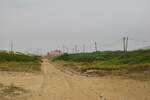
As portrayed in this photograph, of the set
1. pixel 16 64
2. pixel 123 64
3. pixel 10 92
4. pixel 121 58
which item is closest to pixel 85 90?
pixel 10 92

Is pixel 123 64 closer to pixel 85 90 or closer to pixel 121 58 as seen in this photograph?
pixel 121 58

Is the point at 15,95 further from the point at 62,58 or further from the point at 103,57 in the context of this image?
the point at 62,58

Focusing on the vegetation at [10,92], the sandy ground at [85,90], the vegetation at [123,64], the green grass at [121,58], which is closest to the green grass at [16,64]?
the vegetation at [123,64]

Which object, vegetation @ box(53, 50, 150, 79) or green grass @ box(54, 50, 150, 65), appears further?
green grass @ box(54, 50, 150, 65)

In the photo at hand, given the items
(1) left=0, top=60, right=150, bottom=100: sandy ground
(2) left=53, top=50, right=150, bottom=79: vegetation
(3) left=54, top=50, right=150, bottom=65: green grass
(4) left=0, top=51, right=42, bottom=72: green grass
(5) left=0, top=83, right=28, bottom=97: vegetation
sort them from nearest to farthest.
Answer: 1. (1) left=0, top=60, right=150, bottom=100: sandy ground
2. (5) left=0, top=83, right=28, bottom=97: vegetation
3. (2) left=53, top=50, right=150, bottom=79: vegetation
4. (4) left=0, top=51, right=42, bottom=72: green grass
5. (3) left=54, top=50, right=150, bottom=65: green grass

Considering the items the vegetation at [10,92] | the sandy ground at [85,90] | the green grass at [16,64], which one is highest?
the vegetation at [10,92]

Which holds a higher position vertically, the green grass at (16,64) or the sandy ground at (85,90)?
the sandy ground at (85,90)

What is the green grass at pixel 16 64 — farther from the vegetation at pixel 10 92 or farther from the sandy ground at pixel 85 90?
the vegetation at pixel 10 92

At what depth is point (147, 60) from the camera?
4725 cm

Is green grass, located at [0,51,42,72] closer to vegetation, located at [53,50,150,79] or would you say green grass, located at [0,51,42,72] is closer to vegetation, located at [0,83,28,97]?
vegetation, located at [53,50,150,79]

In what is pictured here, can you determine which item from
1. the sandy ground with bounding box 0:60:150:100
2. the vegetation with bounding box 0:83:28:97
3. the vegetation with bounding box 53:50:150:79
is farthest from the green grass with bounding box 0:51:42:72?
the vegetation with bounding box 0:83:28:97

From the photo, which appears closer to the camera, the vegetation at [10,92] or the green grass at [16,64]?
the vegetation at [10,92]

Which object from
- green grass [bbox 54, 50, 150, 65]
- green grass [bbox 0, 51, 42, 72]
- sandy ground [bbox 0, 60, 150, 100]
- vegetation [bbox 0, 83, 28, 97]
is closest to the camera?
sandy ground [bbox 0, 60, 150, 100]

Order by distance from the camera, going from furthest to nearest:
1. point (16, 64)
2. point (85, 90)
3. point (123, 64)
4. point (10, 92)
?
point (16, 64)
point (123, 64)
point (85, 90)
point (10, 92)
